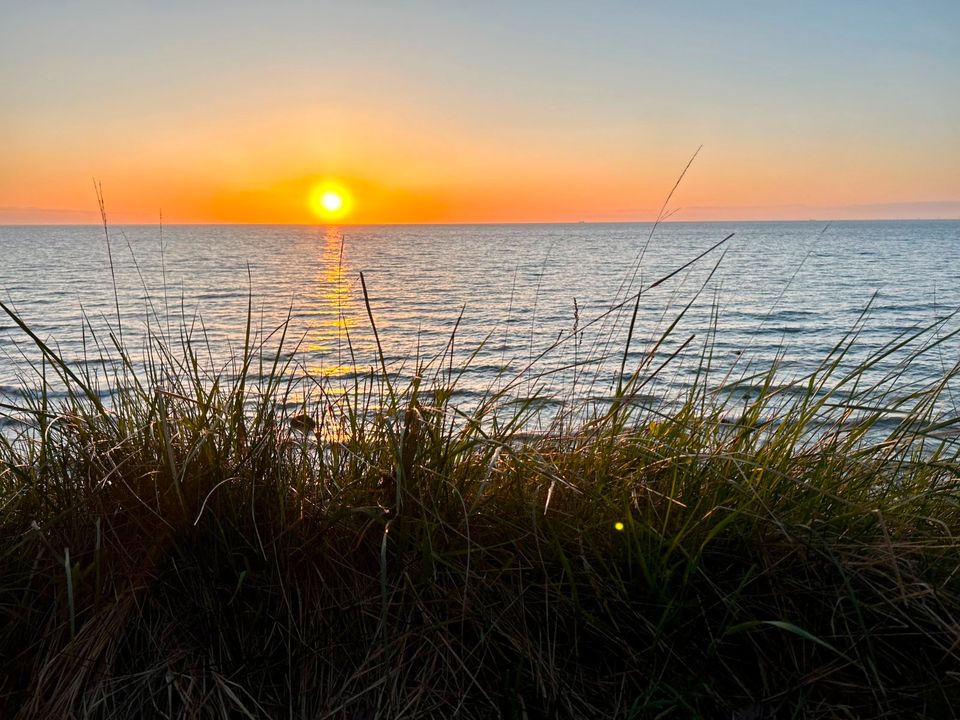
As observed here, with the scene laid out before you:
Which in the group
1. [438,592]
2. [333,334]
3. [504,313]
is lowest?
[504,313]

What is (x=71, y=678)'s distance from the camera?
176cm

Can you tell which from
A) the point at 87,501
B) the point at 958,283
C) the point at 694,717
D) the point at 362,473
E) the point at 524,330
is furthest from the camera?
the point at 958,283

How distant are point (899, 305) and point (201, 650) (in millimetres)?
36550

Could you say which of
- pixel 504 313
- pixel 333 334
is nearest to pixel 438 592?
pixel 333 334

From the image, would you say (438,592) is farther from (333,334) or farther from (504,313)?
(504,313)

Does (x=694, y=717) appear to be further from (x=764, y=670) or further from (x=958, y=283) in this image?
(x=958, y=283)

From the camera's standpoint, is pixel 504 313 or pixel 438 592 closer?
pixel 438 592

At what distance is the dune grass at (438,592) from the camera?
1.79 meters

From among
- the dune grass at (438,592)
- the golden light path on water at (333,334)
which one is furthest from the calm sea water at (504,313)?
the dune grass at (438,592)

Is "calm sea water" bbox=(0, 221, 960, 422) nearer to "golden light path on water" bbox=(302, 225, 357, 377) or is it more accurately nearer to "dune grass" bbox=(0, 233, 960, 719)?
"golden light path on water" bbox=(302, 225, 357, 377)

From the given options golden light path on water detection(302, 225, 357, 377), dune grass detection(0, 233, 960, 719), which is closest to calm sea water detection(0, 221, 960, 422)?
golden light path on water detection(302, 225, 357, 377)

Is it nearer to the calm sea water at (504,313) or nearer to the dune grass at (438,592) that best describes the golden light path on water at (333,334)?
the calm sea water at (504,313)

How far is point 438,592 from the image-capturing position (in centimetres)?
193

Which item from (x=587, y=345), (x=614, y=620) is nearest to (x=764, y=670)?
(x=614, y=620)
